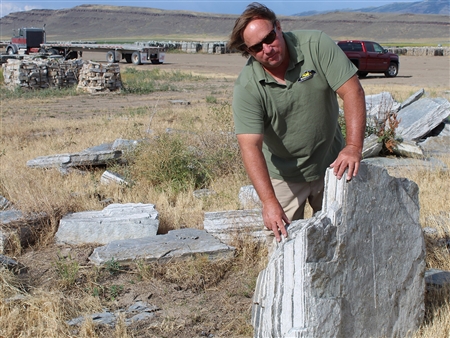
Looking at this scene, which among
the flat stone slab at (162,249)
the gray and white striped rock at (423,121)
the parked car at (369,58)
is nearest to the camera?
the flat stone slab at (162,249)

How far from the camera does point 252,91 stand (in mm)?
3666

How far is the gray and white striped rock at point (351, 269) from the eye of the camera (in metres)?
3.21

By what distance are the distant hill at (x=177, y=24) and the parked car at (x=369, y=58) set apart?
93.2 meters

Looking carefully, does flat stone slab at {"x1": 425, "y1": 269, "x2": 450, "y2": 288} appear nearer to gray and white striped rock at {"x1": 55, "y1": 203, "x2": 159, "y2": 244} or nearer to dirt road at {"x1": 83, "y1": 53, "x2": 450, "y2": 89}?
gray and white striped rock at {"x1": 55, "y1": 203, "x2": 159, "y2": 244}

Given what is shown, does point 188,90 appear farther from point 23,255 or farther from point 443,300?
point 443,300

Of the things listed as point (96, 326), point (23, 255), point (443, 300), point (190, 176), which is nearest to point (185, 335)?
point (96, 326)

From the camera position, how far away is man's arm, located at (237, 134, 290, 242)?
3.47 metres

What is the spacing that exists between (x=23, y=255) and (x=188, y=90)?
16710 mm

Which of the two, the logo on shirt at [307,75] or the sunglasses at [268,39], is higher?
the sunglasses at [268,39]

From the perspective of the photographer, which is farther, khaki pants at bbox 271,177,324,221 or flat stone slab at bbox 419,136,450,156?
flat stone slab at bbox 419,136,450,156

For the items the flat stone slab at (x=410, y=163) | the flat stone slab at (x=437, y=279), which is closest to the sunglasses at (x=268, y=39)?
the flat stone slab at (x=437, y=279)

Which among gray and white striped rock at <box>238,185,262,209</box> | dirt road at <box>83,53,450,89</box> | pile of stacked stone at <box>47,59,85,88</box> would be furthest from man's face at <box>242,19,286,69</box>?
pile of stacked stone at <box>47,59,85,88</box>

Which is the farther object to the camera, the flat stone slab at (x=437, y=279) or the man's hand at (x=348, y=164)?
the flat stone slab at (x=437, y=279)

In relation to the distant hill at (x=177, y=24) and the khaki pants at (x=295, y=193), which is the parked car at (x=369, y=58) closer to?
the khaki pants at (x=295, y=193)
